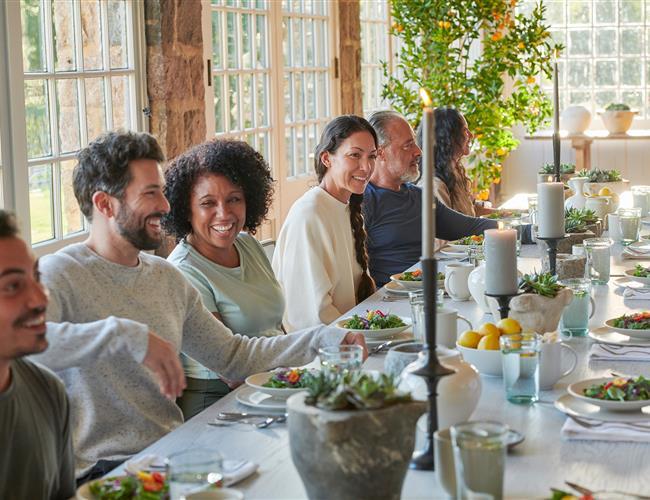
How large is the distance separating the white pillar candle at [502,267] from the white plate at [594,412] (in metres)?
0.33

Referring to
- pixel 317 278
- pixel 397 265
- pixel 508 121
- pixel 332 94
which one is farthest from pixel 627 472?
pixel 508 121

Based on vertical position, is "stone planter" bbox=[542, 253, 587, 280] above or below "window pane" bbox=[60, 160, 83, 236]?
below

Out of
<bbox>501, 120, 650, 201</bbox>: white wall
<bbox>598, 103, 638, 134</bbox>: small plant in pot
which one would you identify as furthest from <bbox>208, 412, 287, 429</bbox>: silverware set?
<bbox>501, 120, 650, 201</bbox>: white wall

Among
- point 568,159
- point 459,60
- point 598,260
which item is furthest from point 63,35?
point 568,159

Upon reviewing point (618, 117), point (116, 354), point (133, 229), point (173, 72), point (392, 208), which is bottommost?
point (116, 354)

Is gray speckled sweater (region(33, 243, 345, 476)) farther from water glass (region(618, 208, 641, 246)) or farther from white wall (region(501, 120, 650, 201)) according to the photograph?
white wall (region(501, 120, 650, 201))

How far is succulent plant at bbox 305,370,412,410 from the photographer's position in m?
1.46

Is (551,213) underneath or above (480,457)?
above

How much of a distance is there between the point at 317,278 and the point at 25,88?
116cm

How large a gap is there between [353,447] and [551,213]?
1560 millimetres

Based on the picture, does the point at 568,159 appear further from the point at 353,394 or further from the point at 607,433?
the point at 353,394

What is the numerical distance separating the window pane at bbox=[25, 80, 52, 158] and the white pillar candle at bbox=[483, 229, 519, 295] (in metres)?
1.91

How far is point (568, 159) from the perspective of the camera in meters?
9.61

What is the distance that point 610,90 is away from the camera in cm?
937
